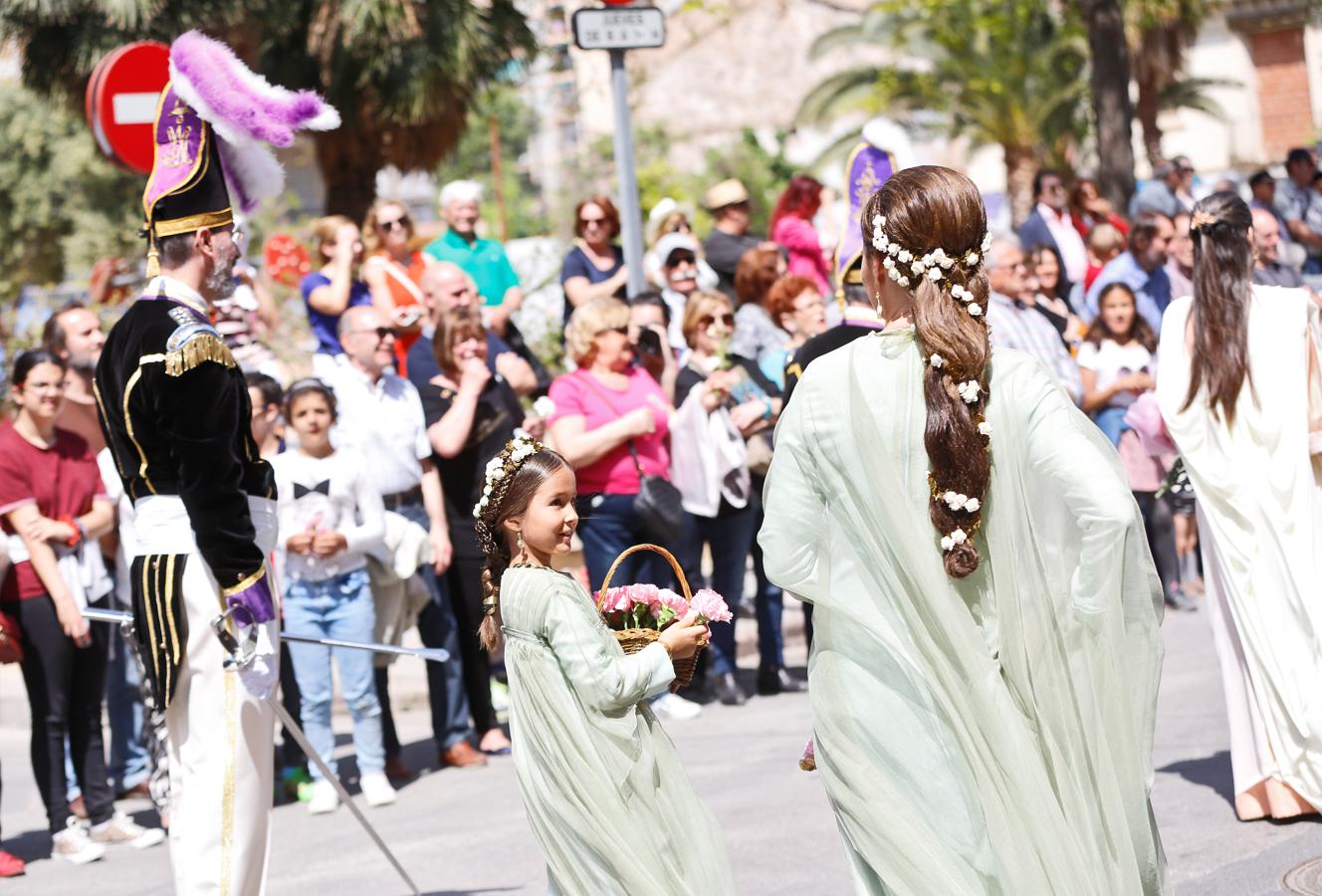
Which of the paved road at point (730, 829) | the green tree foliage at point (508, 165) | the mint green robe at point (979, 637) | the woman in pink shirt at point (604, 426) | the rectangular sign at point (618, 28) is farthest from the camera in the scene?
the green tree foliage at point (508, 165)

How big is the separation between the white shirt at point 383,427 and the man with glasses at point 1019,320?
3.68 m

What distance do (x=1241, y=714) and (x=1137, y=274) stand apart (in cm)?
625

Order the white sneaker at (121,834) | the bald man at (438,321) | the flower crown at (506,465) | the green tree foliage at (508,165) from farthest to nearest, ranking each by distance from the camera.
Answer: the green tree foliage at (508,165), the bald man at (438,321), the white sneaker at (121,834), the flower crown at (506,465)

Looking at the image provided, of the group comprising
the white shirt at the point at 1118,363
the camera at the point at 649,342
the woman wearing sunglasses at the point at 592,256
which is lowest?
the white shirt at the point at 1118,363

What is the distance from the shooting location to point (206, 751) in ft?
17.1

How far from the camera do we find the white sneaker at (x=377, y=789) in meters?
8.06

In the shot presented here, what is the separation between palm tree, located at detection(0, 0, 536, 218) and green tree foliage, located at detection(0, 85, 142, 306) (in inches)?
928

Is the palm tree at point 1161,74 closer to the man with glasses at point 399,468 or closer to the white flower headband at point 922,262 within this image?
the man with glasses at point 399,468

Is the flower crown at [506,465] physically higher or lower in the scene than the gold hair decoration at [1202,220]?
lower

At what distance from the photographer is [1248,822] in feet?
21.5

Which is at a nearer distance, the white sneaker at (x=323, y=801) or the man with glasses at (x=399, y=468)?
the white sneaker at (x=323, y=801)

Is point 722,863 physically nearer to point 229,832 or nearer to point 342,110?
point 229,832

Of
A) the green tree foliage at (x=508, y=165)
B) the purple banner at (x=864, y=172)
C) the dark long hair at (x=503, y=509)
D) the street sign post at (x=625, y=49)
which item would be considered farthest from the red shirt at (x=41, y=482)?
the green tree foliage at (x=508, y=165)

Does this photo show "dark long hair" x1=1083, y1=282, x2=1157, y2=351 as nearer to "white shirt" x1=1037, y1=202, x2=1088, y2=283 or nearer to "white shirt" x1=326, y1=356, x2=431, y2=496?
"white shirt" x1=1037, y1=202, x2=1088, y2=283
